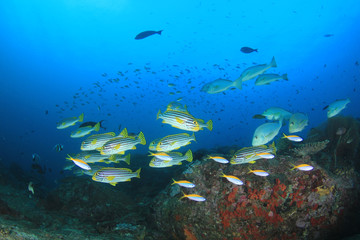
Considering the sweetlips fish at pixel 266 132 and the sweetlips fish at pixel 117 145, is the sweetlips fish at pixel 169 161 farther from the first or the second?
the sweetlips fish at pixel 266 132

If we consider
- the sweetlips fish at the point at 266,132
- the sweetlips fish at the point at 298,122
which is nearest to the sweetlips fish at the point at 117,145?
the sweetlips fish at the point at 266,132

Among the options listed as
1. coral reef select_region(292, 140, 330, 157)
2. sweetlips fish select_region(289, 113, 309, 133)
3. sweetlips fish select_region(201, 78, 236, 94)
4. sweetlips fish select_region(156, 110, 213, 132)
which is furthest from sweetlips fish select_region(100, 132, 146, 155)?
coral reef select_region(292, 140, 330, 157)

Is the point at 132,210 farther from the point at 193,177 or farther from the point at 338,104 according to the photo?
the point at 338,104

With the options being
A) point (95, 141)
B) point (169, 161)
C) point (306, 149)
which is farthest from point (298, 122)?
point (95, 141)

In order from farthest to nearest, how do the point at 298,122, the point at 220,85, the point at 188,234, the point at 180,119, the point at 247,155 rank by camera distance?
1. the point at 220,85
2. the point at 298,122
3. the point at 188,234
4. the point at 247,155
5. the point at 180,119

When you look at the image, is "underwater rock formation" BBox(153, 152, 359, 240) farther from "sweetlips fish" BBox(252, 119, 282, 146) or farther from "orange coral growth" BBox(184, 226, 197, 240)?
"sweetlips fish" BBox(252, 119, 282, 146)

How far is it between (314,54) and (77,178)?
54596 millimetres

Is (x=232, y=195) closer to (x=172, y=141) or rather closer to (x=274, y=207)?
(x=274, y=207)

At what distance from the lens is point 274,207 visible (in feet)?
13.0

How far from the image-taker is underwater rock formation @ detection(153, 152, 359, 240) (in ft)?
13.0

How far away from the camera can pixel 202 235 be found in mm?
4273

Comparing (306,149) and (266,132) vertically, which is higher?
(266,132)

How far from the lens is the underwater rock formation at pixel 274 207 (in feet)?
13.0

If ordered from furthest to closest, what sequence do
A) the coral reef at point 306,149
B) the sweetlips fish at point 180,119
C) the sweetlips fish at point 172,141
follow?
1. the coral reef at point 306,149
2. the sweetlips fish at point 172,141
3. the sweetlips fish at point 180,119
